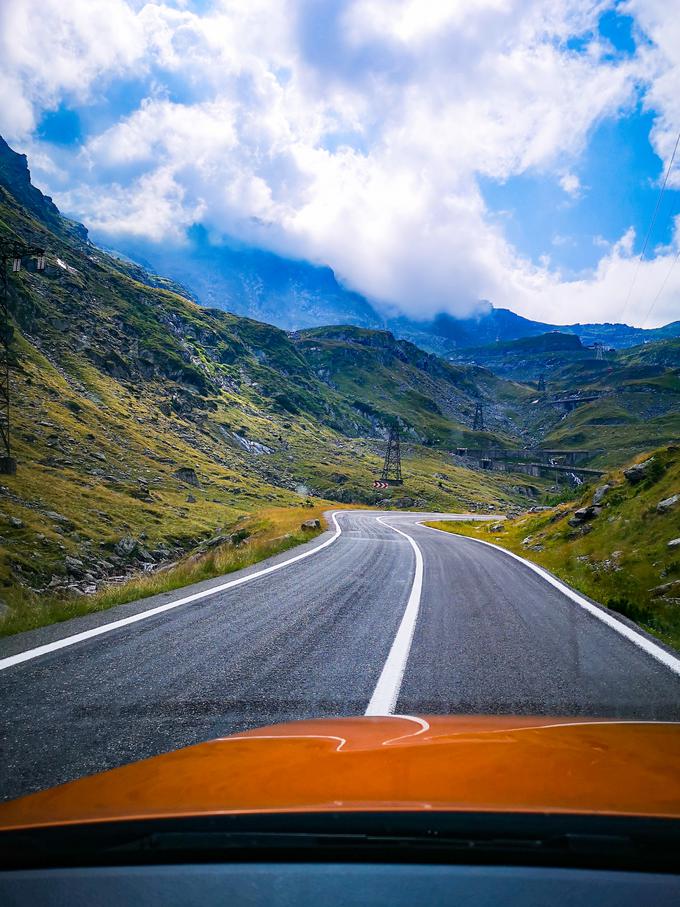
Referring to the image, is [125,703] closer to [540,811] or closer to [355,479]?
[540,811]

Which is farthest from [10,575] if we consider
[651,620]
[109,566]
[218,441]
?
[218,441]

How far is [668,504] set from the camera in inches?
496

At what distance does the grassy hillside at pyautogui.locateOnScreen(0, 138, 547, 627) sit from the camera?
1049 inches

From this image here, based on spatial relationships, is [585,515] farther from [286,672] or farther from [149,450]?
[149,450]

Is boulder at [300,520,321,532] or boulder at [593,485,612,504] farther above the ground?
boulder at [593,485,612,504]

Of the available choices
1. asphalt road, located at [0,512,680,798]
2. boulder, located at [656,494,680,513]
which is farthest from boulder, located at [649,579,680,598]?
boulder, located at [656,494,680,513]

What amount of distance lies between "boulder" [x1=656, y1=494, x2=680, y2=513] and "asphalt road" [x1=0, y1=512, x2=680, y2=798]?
5613 mm

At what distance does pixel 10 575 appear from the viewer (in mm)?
18359

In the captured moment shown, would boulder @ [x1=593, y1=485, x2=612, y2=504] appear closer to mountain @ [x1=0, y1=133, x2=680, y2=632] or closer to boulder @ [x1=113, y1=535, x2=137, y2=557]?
mountain @ [x1=0, y1=133, x2=680, y2=632]

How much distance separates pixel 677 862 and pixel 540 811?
42 cm

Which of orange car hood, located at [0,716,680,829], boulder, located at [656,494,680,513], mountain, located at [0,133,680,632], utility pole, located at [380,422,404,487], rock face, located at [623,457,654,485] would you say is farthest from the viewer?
utility pole, located at [380,422,404,487]

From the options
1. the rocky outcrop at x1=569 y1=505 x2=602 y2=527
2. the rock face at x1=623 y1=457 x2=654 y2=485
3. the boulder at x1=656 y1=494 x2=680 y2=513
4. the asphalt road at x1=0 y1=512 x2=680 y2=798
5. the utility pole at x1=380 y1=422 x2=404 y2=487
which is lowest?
the asphalt road at x1=0 y1=512 x2=680 y2=798

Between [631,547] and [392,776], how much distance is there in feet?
39.9

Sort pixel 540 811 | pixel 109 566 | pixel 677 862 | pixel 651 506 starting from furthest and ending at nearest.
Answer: pixel 109 566
pixel 651 506
pixel 540 811
pixel 677 862
